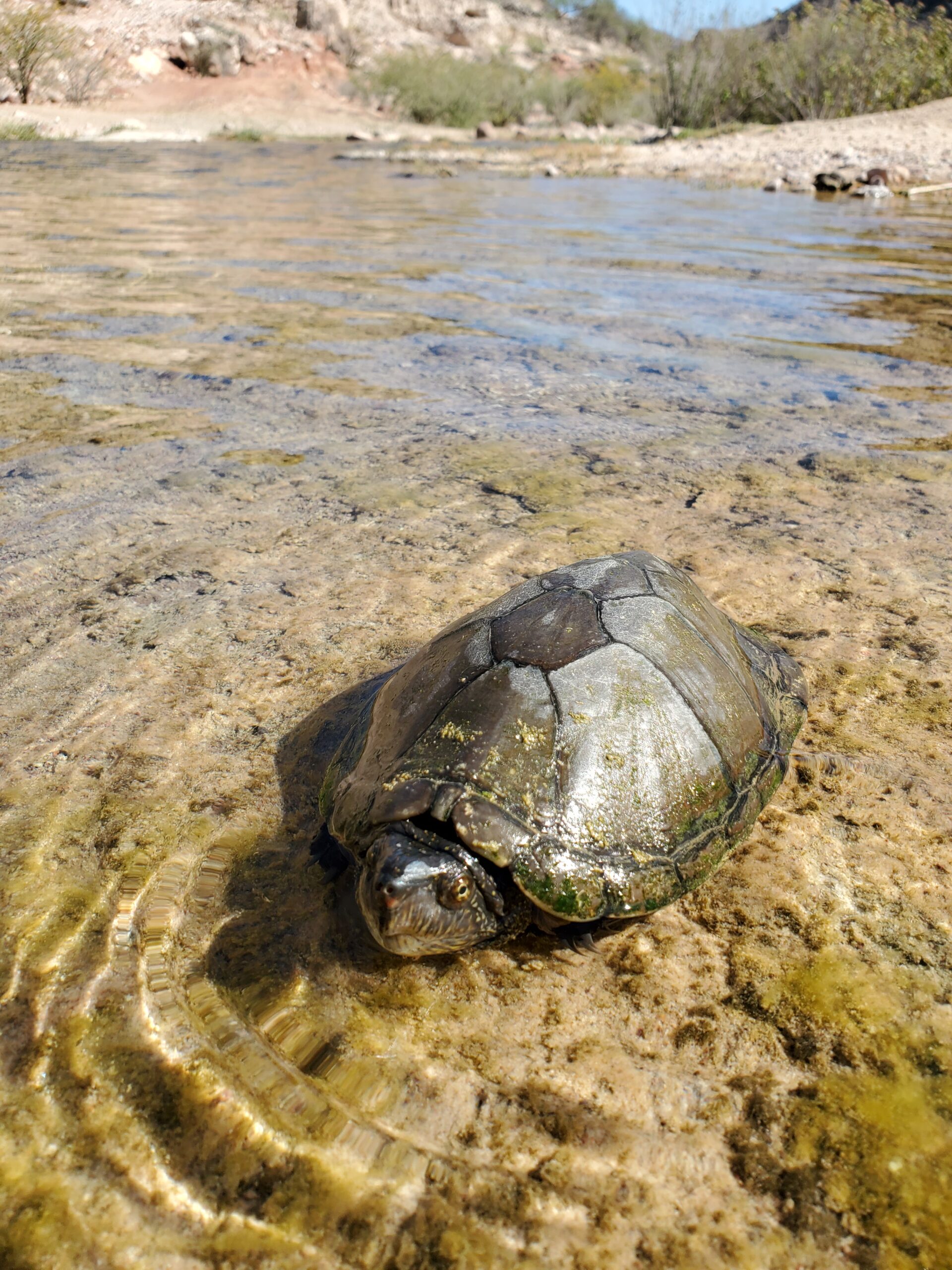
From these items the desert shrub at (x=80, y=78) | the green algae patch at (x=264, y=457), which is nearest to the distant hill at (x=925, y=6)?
the desert shrub at (x=80, y=78)

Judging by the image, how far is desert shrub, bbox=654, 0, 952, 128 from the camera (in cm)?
2603

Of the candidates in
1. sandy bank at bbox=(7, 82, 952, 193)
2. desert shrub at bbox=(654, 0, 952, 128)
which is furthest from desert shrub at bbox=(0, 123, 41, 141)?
desert shrub at bbox=(654, 0, 952, 128)

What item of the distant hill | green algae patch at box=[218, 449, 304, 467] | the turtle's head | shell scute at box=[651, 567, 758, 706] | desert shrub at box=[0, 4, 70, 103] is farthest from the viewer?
the distant hill

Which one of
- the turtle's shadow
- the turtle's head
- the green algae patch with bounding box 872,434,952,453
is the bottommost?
the turtle's shadow

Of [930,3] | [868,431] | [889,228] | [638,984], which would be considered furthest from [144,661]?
[930,3]

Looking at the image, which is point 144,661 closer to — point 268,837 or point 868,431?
point 268,837

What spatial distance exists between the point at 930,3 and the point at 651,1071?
64.6m

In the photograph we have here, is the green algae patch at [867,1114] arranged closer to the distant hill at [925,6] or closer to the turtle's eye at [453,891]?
the turtle's eye at [453,891]

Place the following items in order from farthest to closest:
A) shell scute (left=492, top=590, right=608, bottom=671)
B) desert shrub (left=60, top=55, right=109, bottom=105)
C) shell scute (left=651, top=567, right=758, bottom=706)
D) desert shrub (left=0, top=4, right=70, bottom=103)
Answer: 1. desert shrub (left=60, top=55, right=109, bottom=105)
2. desert shrub (left=0, top=4, right=70, bottom=103)
3. shell scute (left=651, top=567, right=758, bottom=706)
4. shell scute (left=492, top=590, right=608, bottom=671)

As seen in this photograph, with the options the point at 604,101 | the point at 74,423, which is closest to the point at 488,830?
the point at 74,423

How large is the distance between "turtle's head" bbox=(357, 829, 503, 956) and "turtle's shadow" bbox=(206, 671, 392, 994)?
170 millimetres

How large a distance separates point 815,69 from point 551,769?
32.7m

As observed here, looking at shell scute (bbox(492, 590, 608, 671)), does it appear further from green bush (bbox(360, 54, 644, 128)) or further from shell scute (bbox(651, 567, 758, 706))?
green bush (bbox(360, 54, 644, 128))

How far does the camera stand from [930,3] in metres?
48.9
